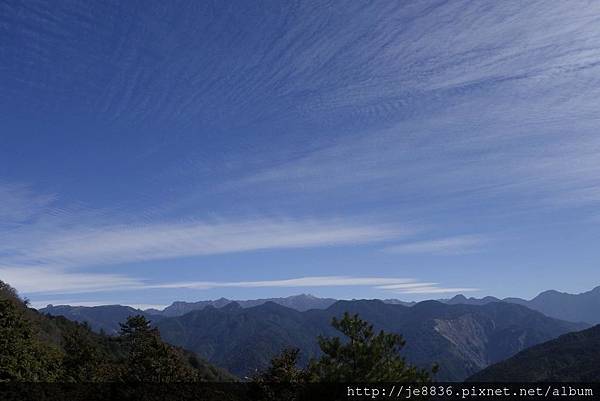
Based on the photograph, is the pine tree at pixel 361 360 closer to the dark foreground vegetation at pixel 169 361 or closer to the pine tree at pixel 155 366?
the dark foreground vegetation at pixel 169 361

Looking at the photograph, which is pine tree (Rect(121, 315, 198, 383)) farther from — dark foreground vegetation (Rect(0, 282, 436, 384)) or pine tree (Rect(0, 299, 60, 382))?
pine tree (Rect(0, 299, 60, 382))

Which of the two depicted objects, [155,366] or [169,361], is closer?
[155,366]

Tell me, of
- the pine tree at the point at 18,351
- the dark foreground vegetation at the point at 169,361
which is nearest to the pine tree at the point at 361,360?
the dark foreground vegetation at the point at 169,361

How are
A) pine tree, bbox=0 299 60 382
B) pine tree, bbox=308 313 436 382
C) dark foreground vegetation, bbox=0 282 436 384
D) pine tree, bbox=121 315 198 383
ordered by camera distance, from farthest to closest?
pine tree, bbox=121 315 198 383
pine tree, bbox=0 299 60 382
dark foreground vegetation, bbox=0 282 436 384
pine tree, bbox=308 313 436 382

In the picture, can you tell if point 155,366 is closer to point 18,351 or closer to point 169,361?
point 169,361

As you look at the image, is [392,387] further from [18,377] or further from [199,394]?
[18,377]

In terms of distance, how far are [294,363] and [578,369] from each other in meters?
195

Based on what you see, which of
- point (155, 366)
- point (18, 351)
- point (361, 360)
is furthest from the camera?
point (155, 366)

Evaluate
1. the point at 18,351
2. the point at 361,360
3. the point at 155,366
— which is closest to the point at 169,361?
the point at 155,366

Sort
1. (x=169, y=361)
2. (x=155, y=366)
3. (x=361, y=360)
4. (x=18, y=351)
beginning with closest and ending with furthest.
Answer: (x=361, y=360)
(x=18, y=351)
(x=155, y=366)
(x=169, y=361)

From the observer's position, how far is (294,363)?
39.2 metres

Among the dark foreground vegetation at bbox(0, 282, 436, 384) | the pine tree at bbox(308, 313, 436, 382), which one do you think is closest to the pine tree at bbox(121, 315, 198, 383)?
the dark foreground vegetation at bbox(0, 282, 436, 384)

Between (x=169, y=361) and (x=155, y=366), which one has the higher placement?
(x=169, y=361)

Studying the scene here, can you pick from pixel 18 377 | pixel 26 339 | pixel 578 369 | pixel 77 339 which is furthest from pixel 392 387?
pixel 578 369
